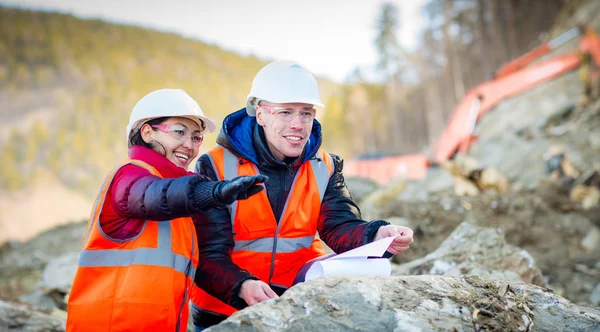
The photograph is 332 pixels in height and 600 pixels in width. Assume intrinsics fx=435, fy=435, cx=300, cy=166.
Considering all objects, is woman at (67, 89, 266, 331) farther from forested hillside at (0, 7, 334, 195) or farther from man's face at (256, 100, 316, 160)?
forested hillside at (0, 7, 334, 195)

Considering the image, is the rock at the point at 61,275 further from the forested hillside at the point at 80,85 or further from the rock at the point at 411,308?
the forested hillside at the point at 80,85

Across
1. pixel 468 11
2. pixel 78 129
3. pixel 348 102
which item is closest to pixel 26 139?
pixel 78 129

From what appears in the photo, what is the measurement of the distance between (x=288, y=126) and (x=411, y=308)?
1.37 metres

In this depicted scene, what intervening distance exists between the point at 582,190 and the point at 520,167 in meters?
2.40

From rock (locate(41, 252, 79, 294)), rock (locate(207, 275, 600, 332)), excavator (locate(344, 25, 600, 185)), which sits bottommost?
rock (locate(41, 252, 79, 294))

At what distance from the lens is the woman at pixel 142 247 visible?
1.91m

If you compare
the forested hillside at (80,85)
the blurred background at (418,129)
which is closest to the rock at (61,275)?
the blurred background at (418,129)

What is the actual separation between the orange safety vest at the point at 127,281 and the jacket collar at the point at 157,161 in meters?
0.09

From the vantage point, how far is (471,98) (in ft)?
45.1

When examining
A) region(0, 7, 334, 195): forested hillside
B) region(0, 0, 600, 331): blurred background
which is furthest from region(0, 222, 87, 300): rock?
region(0, 7, 334, 195): forested hillside

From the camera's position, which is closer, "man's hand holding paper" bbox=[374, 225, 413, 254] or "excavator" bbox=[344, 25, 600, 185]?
"man's hand holding paper" bbox=[374, 225, 413, 254]

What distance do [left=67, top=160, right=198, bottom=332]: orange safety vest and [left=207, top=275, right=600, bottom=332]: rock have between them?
2.16ft

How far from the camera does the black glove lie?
182 centimetres

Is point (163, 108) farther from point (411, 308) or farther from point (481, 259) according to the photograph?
point (481, 259)
